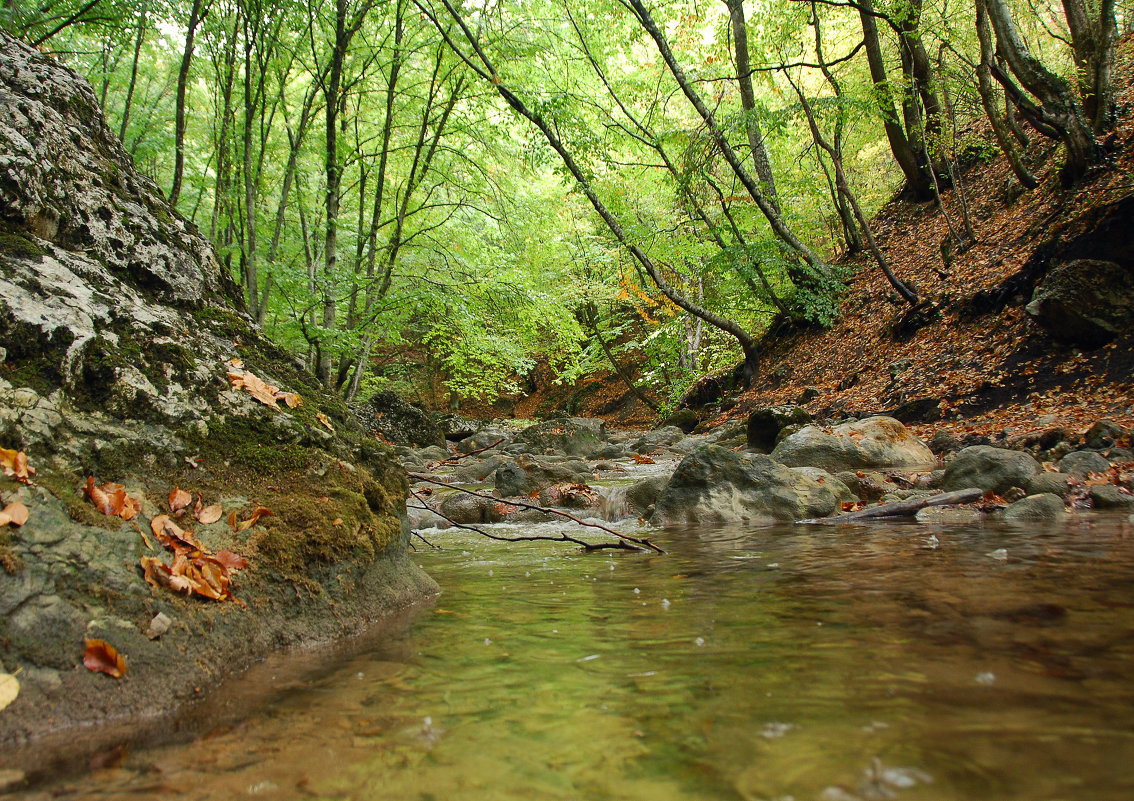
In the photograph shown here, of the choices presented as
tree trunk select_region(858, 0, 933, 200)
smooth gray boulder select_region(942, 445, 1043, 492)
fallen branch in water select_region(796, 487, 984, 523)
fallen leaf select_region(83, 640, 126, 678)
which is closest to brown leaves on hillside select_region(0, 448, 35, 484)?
fallen leaf select_region(83, 640, 126, 678)

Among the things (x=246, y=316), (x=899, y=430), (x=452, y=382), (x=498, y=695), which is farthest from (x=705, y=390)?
(x=498, y=695)

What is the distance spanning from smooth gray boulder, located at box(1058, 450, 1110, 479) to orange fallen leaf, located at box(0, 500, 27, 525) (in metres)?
6.63

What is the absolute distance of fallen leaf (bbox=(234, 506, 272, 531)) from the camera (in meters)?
2.25

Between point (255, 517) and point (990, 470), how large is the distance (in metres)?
5.72

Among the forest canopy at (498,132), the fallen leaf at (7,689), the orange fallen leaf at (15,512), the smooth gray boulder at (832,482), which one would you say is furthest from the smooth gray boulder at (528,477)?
the fallen leaf at (7,689)

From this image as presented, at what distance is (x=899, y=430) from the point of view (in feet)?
25.9

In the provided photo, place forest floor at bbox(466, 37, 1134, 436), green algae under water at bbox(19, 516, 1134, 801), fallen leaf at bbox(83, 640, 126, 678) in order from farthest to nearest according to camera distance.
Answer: forest floor at bbox(466, 37, 1134, 436), fallen leaf at bbox(83, 640, 126, 678), green algae under water at bbox(19, 516, 1134, 801)

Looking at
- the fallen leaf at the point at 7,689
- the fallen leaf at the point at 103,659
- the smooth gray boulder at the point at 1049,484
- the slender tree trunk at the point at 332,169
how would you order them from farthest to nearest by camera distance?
the slender tree trunk at the point at 332,169 < the smooth gray boulder at the point at 1049,484 < the fallen leaf at the point at 103,659 < the fallen leaf at the point at 7,689

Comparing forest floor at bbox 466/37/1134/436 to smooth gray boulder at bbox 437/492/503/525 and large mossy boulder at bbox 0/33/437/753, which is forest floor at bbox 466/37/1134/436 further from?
large mossy boulder at bbox 0/33/437/753

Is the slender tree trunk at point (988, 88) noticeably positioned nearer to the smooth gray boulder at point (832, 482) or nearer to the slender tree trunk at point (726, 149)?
the slender tree trunk at point (726, 149)

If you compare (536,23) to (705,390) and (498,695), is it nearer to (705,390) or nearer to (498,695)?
(705,390)

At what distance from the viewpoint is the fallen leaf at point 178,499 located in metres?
2.17

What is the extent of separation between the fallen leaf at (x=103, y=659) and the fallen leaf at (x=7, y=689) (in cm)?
15

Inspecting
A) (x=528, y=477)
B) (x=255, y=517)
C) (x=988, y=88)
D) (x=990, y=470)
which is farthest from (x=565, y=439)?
(x=255, y=517)
